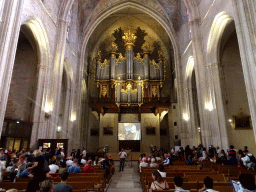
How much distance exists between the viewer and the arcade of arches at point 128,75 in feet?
30.2

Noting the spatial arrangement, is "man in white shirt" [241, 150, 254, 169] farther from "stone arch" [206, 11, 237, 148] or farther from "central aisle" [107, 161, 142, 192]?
"central aisle" [107, 161, 142, 192]

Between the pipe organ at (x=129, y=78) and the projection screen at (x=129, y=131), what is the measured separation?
2.85 metres

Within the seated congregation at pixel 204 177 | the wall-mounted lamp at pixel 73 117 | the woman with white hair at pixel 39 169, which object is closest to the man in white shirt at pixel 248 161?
the seated congregation at pixel 204 177

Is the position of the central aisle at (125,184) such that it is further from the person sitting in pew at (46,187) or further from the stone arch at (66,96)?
the stone arch at (66,96)

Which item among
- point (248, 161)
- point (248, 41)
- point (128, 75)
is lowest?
point (248, 161)

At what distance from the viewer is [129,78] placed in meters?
19.4

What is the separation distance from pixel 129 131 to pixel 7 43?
14.8 m

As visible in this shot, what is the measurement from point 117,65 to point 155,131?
8601 millimetres

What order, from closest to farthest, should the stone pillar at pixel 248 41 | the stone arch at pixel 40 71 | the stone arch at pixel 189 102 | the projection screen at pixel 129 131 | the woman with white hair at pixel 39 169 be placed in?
1. the woman with white hair at pixel 39 169
2. the stone pillar at pixel 248 41
3. the stone arch at pixel 40 71
4. the stone arch at pixel 189 102
5. the projection screen at pixel 129 131

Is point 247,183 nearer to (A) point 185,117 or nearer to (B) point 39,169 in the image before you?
(B) point 39,169

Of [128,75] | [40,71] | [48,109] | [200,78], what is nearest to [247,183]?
[200,78]

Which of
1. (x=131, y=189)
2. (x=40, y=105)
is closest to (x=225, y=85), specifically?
(x=131, y=189)

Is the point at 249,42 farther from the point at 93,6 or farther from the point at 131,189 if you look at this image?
the point at 93,6

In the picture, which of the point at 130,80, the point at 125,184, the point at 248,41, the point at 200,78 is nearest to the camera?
the point at 248,41
